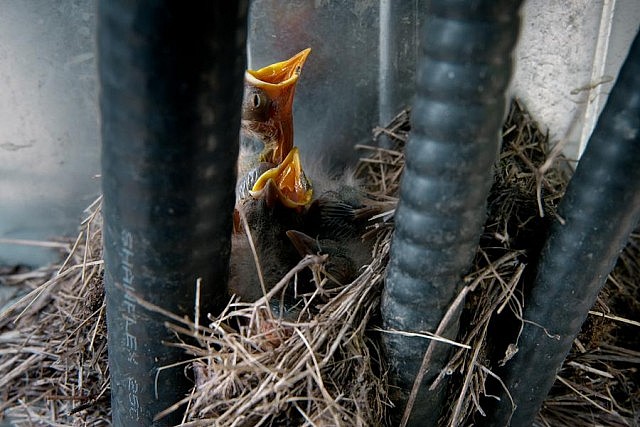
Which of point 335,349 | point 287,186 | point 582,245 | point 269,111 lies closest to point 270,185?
point 287,186

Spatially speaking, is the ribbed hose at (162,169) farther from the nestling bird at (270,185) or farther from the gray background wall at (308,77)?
the gray background wall at (308,77)

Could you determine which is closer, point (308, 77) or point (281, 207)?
point (281, 207)

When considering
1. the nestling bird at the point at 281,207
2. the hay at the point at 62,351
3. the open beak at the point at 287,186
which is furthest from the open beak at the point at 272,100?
the hay at the point at 62,351

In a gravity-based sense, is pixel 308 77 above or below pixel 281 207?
above

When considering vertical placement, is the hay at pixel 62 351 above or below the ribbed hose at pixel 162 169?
below

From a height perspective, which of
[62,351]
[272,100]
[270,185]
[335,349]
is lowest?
[62,351]

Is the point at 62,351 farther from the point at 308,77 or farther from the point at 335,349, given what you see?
the point at 308,77

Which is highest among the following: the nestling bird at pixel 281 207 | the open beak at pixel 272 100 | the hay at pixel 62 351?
the open beak at pixel 272 100
